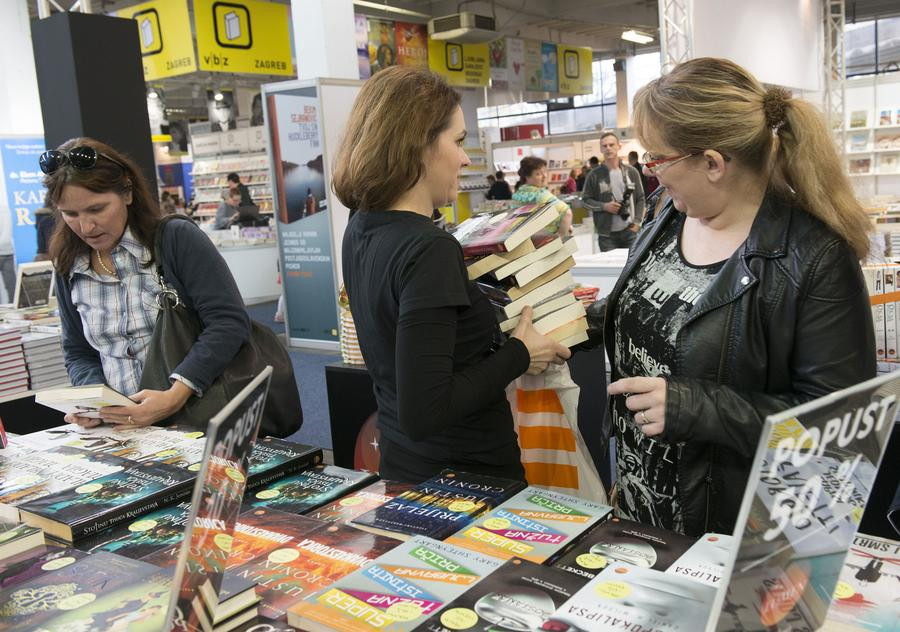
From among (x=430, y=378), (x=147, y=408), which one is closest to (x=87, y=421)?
(x=147, y=408)

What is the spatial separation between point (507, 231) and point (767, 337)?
25.3 inches

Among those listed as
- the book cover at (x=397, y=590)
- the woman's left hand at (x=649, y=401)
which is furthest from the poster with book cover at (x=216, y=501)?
the woman's left hand at (x=649, y=401)

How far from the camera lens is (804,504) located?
759mm

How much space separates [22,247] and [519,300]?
7.88 m

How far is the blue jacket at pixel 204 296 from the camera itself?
6.93 feet

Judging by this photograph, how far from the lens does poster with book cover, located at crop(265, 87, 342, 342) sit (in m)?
6.71

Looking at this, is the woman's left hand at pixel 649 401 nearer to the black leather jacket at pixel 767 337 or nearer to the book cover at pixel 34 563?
the black leather jacket at pixel 767 337

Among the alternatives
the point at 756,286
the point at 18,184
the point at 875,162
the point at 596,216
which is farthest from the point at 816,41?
the point at 756,286

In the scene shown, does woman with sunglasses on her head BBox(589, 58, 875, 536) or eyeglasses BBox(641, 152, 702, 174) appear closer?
woman with sunglasses on her head BBox(589, 58, 875, 536)

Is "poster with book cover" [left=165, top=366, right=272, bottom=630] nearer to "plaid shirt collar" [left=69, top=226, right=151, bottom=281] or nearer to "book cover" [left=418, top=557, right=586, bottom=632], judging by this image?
"book cover" [left=418, top=557, right=586, bottom=632]

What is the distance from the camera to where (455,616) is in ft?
3.07

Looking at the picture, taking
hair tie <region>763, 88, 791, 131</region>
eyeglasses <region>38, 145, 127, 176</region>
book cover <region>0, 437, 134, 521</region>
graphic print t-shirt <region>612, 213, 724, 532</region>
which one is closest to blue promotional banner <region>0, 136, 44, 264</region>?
eyeglasses <region>38, 145, 127, 176</region>

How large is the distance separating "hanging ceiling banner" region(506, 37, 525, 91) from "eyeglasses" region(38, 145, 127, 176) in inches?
521

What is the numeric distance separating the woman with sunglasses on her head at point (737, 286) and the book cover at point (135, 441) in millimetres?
941
